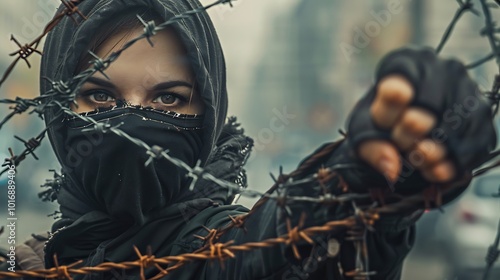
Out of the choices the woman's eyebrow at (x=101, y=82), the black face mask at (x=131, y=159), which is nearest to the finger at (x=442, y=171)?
the black face mask at (x=131, y=159)

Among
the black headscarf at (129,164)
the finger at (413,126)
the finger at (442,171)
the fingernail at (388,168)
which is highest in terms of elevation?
the black headscarf at (129,164)

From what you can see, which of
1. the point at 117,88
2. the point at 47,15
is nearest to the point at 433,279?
the point at 47,15

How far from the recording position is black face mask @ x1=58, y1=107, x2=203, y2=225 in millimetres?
1764

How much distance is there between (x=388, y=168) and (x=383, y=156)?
0.06 feet

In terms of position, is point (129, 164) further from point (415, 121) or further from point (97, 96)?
point (415, 121)

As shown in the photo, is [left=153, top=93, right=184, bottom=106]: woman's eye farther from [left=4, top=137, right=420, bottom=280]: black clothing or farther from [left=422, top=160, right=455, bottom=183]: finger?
[left=422, top=160, right=455, bottom=183]: finger

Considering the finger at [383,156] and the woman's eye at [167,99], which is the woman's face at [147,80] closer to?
the woman's eye at [167,99]

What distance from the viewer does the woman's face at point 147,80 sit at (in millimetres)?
1822

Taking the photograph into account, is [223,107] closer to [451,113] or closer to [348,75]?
[451,113]

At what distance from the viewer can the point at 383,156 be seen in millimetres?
1060

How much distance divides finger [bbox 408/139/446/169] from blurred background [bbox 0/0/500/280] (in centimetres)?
205

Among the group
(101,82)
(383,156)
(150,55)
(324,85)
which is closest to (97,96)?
(101,82)

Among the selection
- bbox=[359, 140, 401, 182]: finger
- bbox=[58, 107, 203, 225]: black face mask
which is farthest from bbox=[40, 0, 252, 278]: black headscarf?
bbox=[359, 140, 401, 182]: finger

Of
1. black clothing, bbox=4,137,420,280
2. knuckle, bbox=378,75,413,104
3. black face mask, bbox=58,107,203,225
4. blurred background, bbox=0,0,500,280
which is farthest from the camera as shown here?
blurred background, bbox=0,0,500,280
